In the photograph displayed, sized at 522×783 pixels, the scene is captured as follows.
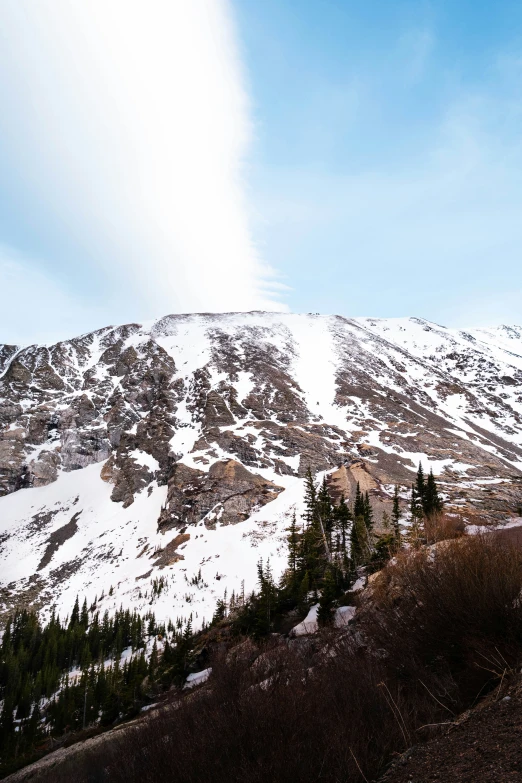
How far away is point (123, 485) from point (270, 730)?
132681 millimetres

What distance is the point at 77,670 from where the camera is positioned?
6881 centimetres

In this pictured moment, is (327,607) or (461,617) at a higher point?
(461,617)

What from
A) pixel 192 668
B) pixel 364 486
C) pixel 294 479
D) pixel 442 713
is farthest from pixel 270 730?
pixel 294 479

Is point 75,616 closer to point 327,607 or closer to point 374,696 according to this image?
point 327,607

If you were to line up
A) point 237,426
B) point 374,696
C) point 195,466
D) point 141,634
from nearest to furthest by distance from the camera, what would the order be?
point 374,696, point 141,634, point 195,466, point 237,426

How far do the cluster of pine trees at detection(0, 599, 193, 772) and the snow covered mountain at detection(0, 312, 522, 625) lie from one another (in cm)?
640

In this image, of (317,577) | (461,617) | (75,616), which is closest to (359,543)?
(317,577)

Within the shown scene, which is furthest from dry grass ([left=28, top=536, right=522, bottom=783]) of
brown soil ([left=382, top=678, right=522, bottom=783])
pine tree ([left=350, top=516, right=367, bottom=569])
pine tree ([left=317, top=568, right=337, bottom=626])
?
pine tree ([left=350, top=516, right=367, bottom=569])

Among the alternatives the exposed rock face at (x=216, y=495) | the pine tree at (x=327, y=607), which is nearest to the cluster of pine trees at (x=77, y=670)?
the pine tree at (x=327, y=607)

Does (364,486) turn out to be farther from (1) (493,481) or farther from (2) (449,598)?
(2) (449,598)

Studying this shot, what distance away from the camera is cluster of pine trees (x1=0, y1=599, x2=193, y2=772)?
122 feet

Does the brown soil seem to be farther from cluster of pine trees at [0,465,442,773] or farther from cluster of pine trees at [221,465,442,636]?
cluster of pine trees at [221,465,442,636]

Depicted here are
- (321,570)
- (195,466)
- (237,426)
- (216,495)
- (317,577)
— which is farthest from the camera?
(237,426)

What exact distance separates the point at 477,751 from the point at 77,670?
86.3 m
